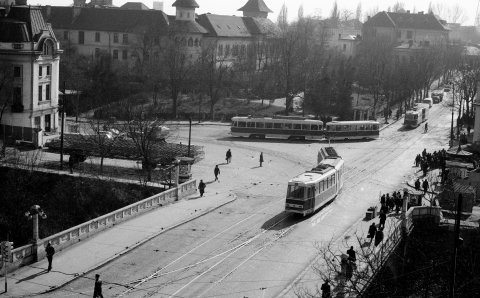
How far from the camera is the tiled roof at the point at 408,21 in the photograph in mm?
149125

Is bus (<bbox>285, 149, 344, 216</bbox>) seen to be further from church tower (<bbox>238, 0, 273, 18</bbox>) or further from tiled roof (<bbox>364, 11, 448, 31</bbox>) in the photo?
tiled roof (<bbox>364, 11, 448, 31</bbox>)

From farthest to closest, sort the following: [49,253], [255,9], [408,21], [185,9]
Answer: [408,21]
[255,9]
[185,9]
[49,253]

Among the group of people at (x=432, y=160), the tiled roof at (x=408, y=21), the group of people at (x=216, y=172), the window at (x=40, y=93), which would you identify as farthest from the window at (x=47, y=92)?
the tiled roof at (x=408, y=21)

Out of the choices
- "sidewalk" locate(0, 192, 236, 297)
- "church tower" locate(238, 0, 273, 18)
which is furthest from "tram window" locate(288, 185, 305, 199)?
"church tower" locate(238, 0, 273, 18)

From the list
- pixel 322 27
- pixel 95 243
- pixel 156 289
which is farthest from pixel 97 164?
pixel 322 27

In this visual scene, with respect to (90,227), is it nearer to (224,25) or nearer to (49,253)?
(49,253)

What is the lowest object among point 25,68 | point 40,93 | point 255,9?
point 40,93

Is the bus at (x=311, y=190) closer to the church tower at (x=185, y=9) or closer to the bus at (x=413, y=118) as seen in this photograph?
the bus at (x=413, y=118)

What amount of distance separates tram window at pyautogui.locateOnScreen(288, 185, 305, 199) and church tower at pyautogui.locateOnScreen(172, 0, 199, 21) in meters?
73.2

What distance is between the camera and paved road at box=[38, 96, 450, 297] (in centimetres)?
2992

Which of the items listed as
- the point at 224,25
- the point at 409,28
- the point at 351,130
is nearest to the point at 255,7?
the point at 224,25

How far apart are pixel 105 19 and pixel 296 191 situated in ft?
250

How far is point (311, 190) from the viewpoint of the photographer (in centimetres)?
4003

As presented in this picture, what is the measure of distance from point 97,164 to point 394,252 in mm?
28021
